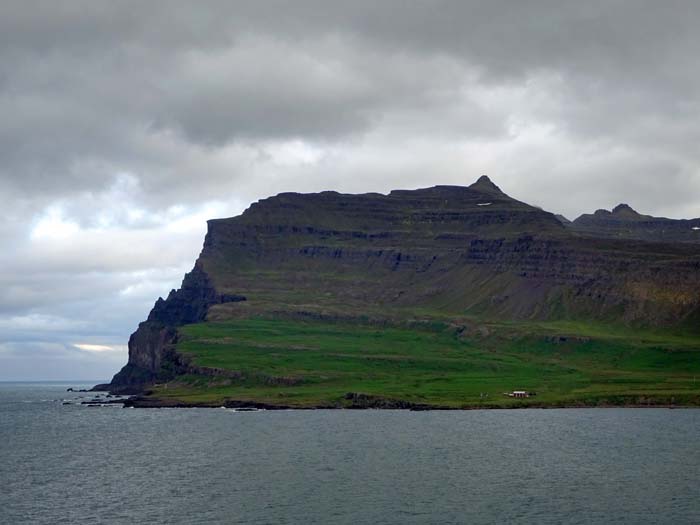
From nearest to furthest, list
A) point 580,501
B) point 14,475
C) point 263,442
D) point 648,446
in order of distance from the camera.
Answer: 1. point 580,501
2. point 14,475
3. point 648,446
4. point 263,442

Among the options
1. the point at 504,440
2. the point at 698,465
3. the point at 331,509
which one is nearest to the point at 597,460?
the point at 698,465

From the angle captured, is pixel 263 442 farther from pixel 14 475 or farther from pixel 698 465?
pixel 698 465

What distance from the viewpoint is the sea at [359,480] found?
375 feet

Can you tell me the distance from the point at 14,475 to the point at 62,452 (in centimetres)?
3331

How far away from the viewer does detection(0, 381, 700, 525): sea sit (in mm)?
114375

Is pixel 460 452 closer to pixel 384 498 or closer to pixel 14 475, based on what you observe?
pixel 384 498

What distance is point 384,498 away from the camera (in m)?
125

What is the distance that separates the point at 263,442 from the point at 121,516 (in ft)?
256

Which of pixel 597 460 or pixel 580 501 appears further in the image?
pixel 597 460

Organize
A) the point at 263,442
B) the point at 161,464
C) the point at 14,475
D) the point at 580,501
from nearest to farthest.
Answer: the point at 580,501 → the point at 14,475 → the point at 161,464 → the point at 263,442

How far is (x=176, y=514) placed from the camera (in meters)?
115

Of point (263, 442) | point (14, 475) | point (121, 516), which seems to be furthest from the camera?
point (263, 442)

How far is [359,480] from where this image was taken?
13962cm

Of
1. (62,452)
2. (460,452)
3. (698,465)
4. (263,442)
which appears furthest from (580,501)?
(62,452)
